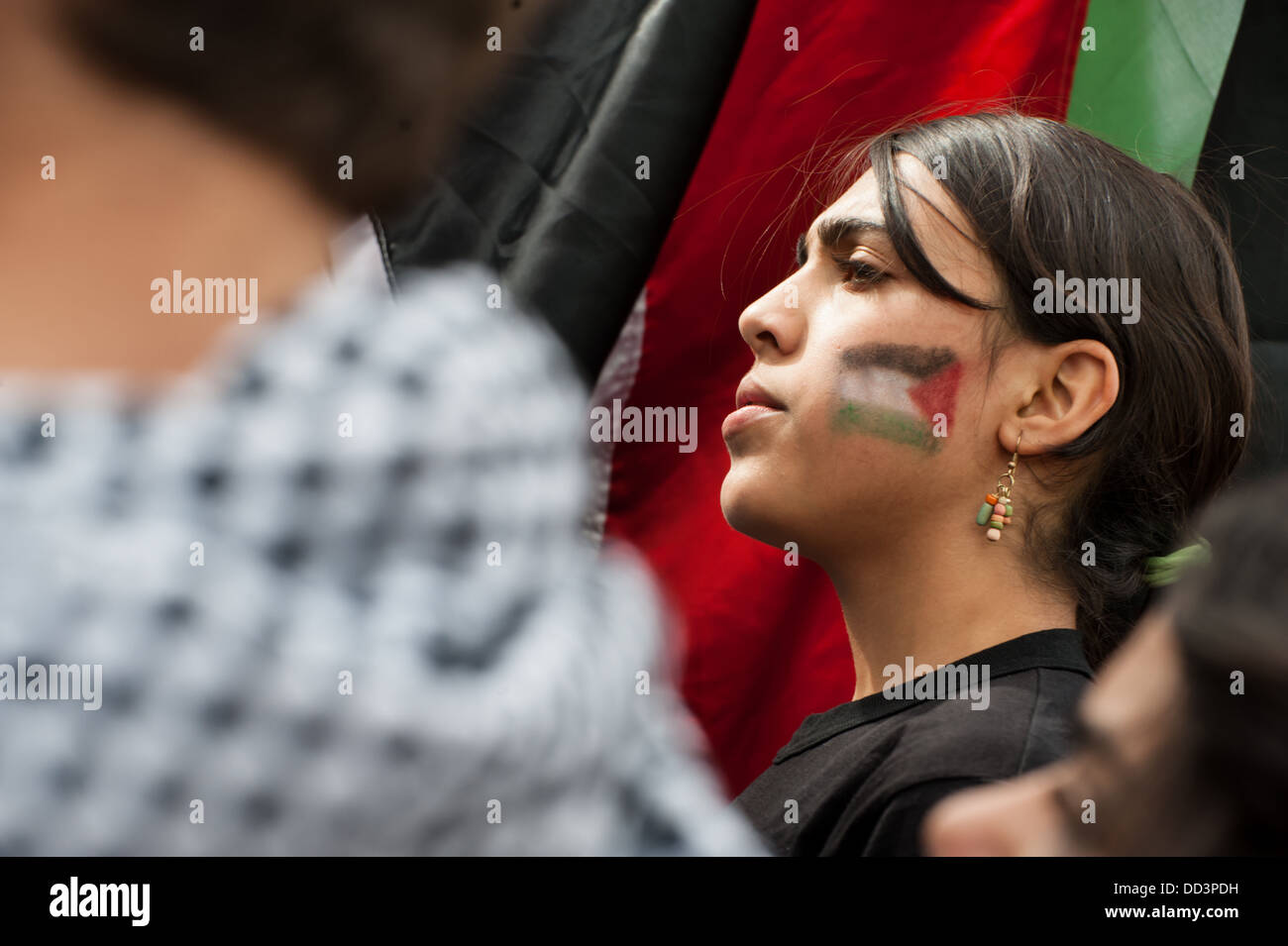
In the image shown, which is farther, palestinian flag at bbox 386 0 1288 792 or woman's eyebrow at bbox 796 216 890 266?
palestinian flag at bbox 386 0 1288 792

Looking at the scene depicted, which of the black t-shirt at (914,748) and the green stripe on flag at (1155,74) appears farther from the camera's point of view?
the green stripe on flag at (1155,74)

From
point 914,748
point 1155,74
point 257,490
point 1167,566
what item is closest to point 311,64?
point 257,490

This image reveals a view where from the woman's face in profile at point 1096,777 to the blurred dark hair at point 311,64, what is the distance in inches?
17.6

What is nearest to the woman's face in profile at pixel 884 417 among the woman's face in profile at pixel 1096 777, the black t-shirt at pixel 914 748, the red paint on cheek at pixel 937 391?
the red paint on cheek at pixel 937 391

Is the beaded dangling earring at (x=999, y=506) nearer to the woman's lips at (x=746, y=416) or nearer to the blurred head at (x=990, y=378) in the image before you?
the blurred head at (x=990, y=378)

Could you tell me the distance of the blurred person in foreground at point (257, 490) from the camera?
1.61 ft

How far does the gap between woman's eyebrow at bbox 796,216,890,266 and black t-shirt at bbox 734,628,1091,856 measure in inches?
18.2

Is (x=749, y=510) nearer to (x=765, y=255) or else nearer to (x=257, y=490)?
(x=765, y=255)

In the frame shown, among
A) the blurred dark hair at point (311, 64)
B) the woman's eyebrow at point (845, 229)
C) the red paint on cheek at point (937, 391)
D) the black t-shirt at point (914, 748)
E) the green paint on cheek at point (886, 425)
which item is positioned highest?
the woman's eyebrow at point (845, 229)

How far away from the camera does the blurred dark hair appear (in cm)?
50

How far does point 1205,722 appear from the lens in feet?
1.80

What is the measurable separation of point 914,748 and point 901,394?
15.7 inches

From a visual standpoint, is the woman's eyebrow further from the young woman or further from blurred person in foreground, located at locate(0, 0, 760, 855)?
blurred person in foreground, located at locate(0, 0, 760, 855)

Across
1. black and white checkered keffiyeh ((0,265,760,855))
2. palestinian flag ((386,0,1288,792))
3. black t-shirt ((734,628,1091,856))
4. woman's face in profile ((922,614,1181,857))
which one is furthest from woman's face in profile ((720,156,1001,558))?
black and white checkered keffiyeh ((0,265,760,855))
